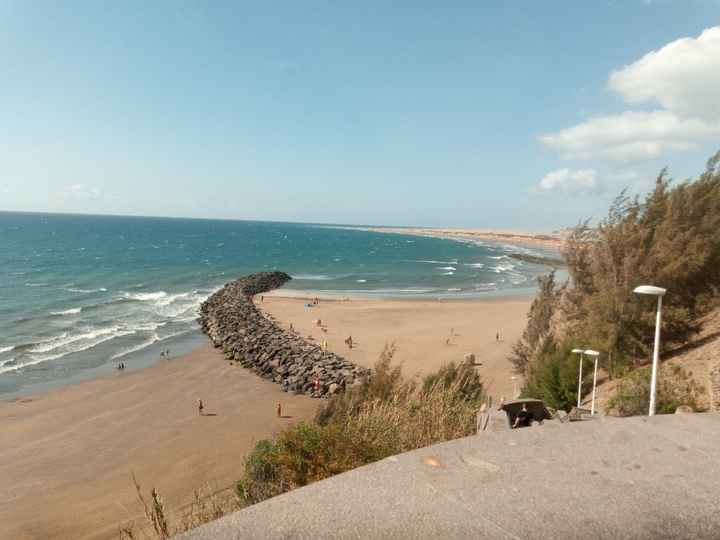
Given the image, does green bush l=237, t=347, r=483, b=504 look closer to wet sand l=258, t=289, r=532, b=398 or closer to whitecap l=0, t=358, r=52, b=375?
wet sand l=258, t=289, r=532, b=398

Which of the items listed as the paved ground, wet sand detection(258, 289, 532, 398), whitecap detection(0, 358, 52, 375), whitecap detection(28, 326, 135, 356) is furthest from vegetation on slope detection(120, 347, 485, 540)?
whitecap detection(28, 326, 135, 356)

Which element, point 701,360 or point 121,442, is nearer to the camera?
point 701,360

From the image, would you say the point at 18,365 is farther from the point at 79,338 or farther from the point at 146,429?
the point at 146,429

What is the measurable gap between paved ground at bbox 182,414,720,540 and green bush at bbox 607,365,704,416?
6.75m

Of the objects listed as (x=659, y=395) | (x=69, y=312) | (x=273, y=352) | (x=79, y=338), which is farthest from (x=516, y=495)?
(x=69, y=312)

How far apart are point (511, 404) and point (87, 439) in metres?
17.0

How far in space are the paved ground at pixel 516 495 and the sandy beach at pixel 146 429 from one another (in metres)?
3.54

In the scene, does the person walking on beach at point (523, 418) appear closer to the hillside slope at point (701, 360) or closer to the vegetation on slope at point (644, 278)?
the hillside slope at point (701, 360)

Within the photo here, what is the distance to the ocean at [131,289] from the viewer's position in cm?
Answer: 2745

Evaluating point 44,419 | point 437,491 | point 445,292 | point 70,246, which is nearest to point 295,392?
point 44,419

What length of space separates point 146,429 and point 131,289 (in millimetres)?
37369

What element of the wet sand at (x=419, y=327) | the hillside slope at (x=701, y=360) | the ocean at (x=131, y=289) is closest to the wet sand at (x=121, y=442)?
the ocean at (x=131, y=289)

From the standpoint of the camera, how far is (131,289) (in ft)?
166

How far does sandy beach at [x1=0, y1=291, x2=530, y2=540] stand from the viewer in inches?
491
